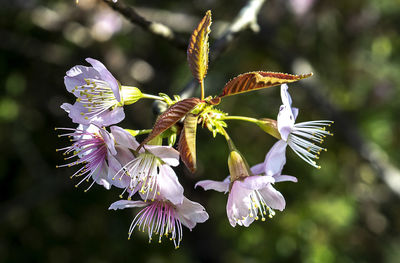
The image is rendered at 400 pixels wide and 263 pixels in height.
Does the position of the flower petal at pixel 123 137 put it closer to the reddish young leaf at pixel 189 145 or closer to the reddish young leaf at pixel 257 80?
the reddish young leaf at pixel 189 145

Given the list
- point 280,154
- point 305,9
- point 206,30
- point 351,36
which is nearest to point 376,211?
point 351,36

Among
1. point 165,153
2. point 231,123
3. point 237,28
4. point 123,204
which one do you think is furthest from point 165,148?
point 231,123

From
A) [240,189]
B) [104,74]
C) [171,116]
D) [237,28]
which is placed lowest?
[240,189]

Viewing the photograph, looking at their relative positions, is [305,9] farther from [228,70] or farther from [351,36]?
[228,70]

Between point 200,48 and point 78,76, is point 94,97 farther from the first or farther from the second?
point 200,48

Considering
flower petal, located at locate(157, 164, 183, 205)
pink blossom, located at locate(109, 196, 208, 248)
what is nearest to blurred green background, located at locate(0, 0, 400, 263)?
pink blossom, located at locate(109, 196, 208, 248)

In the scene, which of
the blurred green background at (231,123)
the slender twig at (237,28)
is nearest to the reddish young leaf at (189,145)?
the slender twig at (237,28)
